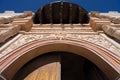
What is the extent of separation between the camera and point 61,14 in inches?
320

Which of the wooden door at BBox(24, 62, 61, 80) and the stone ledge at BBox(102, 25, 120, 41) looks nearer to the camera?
the wooden door at BBox(24, 62, 61, 80)

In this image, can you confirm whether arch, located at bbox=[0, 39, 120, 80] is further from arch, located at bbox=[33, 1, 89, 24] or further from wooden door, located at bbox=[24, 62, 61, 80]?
arch, located at bbox=[33, 1, 89, 24]

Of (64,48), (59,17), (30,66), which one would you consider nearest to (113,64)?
(64,48)

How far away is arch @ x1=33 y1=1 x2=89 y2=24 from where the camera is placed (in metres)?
7.98

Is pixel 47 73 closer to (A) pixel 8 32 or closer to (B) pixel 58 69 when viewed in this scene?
(B) pixel 58 69

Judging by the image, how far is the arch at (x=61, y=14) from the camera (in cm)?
798

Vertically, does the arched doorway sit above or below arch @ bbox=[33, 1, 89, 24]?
below

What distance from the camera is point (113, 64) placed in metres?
3.97

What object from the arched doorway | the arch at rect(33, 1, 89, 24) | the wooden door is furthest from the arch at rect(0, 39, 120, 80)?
the arch at rect(33, 1, 89, 24)

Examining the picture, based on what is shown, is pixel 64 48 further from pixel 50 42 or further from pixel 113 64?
pixel 113 64

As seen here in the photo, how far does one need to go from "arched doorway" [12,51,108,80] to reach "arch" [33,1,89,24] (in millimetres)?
2287

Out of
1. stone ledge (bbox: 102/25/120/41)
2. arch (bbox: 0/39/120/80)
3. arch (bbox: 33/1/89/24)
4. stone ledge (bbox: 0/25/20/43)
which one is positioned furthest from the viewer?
arch (bbox: 33/1/89/24)

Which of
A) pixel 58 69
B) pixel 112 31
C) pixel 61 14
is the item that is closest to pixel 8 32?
pixel 58 69

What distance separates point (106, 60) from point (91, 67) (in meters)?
1.54
